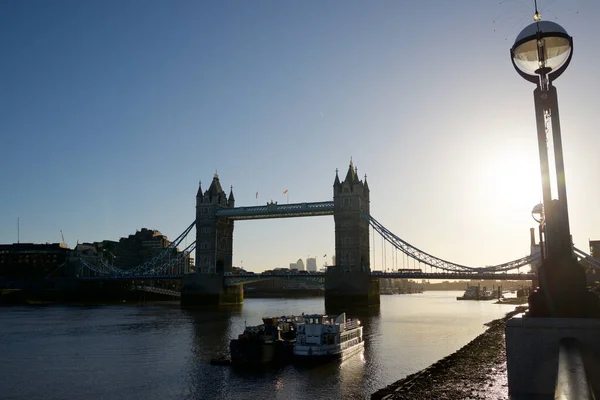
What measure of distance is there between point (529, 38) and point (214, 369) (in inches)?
1185

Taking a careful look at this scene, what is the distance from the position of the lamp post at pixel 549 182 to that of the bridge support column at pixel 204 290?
320 feet

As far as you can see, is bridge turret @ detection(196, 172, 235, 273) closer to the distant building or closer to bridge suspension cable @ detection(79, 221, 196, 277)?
bridge suspension cable @ detection(79, 221, 196, 277)

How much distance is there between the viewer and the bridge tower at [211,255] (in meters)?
105

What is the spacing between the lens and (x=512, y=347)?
1019cm

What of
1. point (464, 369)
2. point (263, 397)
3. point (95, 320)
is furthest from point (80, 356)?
point (95, 320)

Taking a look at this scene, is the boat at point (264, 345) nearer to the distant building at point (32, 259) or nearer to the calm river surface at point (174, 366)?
the calm river surface at point (174, 366)

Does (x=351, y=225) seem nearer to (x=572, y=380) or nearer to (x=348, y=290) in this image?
(x=348, y=290)

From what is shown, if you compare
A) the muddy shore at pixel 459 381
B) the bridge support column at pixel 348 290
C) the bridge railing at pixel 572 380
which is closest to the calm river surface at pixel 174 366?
the muddy shore at pixel 459 381

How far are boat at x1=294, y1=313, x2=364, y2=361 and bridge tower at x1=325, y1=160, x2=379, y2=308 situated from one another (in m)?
50.1

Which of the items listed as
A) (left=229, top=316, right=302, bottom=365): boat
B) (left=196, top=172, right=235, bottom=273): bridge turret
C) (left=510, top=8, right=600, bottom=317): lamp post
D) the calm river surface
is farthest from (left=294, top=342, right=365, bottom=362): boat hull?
(left=196, top=172, right=235, bottom=273): bridge turret

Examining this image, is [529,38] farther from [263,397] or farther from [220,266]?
[220,266]

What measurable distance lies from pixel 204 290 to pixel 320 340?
7122 centimetres

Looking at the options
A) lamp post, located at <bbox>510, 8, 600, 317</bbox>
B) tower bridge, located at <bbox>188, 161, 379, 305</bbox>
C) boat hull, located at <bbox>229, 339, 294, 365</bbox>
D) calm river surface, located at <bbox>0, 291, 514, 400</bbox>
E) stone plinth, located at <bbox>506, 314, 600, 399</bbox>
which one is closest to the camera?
stone plinth, located at <bbox>506, 314, 600, 399</bbox>

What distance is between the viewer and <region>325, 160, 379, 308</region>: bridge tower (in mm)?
91312
